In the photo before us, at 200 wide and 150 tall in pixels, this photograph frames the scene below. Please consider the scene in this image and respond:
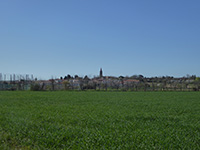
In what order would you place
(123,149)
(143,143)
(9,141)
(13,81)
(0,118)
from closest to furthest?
1. (123,149)
2. (143,143)
3. (9,141)
4. (0,118)
5. (13,81)

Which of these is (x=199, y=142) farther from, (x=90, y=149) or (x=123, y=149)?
(x=90, y=149)

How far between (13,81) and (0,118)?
33.2 metres

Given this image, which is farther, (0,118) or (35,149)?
(0,118)

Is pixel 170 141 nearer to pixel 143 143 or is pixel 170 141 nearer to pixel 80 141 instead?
pixel 143 143

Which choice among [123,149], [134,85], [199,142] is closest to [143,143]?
[123,149]

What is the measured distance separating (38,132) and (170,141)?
3315 millimetres

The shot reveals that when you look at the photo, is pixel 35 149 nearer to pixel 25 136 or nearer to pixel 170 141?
pixel 25 136

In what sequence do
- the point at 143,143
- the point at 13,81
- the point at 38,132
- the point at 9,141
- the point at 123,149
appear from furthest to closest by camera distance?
the point at 13,81 < the point at 38,132 < the point at 9,141 < the point at 143,143 < the point at 123,149

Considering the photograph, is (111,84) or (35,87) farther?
(111,84)

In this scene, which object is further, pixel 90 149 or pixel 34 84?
pixel 34 84

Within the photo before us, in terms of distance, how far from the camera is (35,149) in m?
4.49

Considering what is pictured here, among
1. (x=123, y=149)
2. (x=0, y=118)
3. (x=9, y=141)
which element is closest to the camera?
(x=123, y=149)

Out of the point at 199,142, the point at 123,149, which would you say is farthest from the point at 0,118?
the point at 199,142

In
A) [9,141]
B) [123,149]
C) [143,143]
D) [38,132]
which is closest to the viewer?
[123,149]
